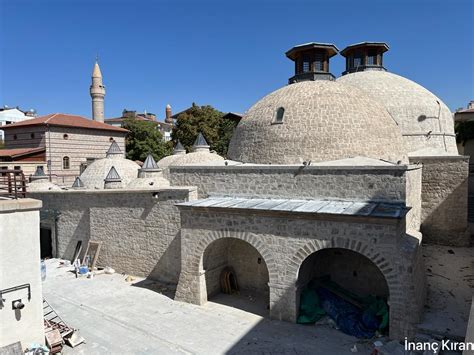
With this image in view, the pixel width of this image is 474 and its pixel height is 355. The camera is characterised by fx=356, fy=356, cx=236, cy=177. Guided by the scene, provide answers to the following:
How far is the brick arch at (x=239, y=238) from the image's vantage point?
953 centimetres

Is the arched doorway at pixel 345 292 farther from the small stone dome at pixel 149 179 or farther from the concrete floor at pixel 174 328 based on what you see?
the small stone dome at pixel 149 179

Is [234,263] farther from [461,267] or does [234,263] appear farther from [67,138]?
[67,138]

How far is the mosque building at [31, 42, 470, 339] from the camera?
350 inches

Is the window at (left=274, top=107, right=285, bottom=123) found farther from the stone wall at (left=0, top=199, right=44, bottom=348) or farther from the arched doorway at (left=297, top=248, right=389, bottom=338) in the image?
the stone wall at (left=0, top=199, right=44, bottom=348)

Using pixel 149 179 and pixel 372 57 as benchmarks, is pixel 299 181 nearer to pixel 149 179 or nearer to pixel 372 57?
pixel 149 179

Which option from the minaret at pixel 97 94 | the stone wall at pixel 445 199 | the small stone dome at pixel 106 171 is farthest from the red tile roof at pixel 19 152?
the stone wall at pixel 445 199

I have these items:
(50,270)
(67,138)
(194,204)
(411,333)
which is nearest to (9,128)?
(67,138)

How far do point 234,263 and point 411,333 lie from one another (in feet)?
18.6

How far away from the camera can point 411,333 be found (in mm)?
8109

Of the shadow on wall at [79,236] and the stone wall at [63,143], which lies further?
the stone wall at [63,143]

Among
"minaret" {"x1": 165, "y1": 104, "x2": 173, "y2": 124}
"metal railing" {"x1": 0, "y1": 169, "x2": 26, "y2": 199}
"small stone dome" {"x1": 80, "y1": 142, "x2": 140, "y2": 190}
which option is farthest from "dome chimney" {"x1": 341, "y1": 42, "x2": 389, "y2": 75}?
"minaret" {"x1": 165, "y1": 104, "x2": 173, "y2": 124}

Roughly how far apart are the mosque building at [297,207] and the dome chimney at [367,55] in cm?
470

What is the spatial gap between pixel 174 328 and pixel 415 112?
1590 centimetres

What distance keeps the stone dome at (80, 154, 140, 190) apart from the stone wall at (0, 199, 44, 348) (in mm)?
10007
